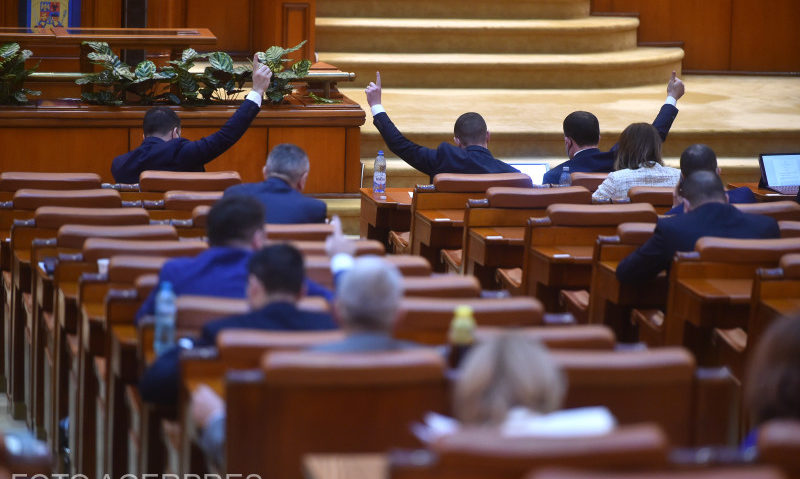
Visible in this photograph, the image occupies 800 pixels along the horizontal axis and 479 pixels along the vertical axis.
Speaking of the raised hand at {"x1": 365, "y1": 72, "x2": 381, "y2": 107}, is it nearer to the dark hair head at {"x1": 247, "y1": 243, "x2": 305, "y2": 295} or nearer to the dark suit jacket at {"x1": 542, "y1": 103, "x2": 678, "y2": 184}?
the dark suit jacket at {"x1": 542, "y1": 103, "x2": 678, "y2": 184}

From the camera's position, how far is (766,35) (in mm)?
11594

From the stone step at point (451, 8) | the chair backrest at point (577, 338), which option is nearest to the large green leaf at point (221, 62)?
the stone step at point (451, 8)

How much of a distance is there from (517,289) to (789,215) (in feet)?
3.69

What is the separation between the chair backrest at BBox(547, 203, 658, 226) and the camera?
4.86m

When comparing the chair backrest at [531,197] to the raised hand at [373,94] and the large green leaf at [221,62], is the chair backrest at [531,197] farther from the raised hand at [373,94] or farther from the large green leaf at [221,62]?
the large green leaf at [221,62]

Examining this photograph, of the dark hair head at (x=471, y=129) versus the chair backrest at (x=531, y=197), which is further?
the dark hair head at (x=471, y=129)

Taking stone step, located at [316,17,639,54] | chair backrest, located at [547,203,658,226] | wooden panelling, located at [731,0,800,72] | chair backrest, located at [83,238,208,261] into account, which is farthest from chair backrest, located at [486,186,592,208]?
wooden panelling, located at [731,0,800,72]

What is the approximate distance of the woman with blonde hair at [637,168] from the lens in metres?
5.65

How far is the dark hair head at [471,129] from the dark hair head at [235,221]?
2.72 m

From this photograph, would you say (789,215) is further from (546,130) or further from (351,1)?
(351,1)

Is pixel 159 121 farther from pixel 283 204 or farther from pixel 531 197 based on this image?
pixel 531 197

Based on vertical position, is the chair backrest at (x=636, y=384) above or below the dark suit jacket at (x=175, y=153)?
below

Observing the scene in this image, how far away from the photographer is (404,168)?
818 centimetres

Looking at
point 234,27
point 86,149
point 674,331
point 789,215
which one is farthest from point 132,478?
point 234,27
